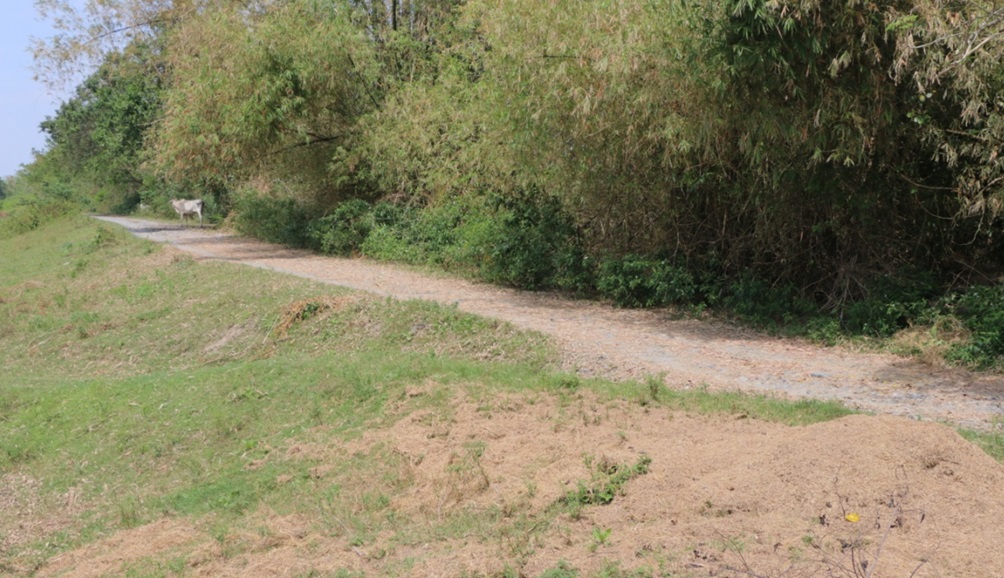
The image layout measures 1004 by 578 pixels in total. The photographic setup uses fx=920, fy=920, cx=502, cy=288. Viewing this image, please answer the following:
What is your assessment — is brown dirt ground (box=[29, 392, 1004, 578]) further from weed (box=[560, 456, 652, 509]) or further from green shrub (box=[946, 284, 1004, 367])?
green shrub (box=[946, 284, 1004, 367])

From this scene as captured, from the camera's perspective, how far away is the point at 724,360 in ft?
31.3

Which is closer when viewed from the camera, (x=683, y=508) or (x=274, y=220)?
(x=683, y=508)

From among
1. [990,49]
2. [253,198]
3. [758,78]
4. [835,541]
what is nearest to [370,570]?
[835,541]

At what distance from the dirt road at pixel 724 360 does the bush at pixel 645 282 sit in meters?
0.28

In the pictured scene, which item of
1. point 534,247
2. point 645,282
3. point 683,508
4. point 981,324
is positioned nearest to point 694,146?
point 645,282

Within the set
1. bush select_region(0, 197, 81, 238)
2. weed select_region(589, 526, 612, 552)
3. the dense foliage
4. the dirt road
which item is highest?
the dense foliage

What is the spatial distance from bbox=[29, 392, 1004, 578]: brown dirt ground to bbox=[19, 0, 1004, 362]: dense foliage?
4.41 m

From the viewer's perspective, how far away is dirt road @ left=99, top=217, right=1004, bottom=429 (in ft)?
25.9

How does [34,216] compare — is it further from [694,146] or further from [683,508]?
[683,508]

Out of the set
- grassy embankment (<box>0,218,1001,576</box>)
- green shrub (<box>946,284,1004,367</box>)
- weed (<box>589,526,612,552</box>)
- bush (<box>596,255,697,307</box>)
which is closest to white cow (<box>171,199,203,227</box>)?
grassy embankment (<box>0,218,1001,576</box>)

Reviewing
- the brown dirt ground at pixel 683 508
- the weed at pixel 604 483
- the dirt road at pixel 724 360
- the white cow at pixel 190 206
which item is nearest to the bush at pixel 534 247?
the dirt road at pixel 724 360

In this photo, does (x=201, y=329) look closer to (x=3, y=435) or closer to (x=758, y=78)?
(x=3, y=435)

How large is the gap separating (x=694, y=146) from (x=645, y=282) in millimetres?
2321

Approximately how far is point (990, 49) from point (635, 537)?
6838 millimetres
